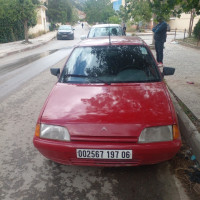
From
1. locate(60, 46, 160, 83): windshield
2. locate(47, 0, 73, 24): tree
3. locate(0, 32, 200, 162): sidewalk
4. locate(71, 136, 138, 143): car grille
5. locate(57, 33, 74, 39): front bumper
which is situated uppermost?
locate(47, 0, 73, 24): tree

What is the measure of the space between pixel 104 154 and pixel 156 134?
1.95ft

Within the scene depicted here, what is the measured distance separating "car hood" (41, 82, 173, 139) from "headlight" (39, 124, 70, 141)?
5cm

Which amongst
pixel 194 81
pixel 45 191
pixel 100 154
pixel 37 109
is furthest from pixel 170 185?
pixel 194 81

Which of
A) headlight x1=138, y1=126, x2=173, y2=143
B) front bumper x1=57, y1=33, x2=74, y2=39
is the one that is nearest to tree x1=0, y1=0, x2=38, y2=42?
front bumper x1=57, y1=33, x2=74, y2=39

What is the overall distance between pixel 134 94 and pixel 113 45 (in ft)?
4.04

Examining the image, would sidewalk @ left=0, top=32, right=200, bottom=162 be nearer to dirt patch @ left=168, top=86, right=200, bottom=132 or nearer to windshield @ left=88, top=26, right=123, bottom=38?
dirt patch @ left=168, top=86, right=200, bottom=132

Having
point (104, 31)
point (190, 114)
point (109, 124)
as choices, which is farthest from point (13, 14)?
point (109, 124)

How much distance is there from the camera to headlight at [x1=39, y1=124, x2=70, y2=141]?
247cm

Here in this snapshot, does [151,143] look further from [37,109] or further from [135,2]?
[135,2]

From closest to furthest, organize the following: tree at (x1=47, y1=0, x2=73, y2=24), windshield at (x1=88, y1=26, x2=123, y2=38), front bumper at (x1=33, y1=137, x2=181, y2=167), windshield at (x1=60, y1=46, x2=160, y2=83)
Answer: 1. front bumper at (x1=33, y1=137, x2=181, y2=167)
2. windshield at (x1=60, y1=46, x2=160, y2=83)
3. windshield at (x1=88, y1=26, x2=123, y2=38)
4. tree at (x1=47, y1=0, x2=73, y2=24)

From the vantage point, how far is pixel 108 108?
264cm

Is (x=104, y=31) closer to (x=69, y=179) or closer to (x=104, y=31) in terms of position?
(x=104, y=31)

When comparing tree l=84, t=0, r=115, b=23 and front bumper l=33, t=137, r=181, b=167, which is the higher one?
tree l=84, t=0, r=115, b=23

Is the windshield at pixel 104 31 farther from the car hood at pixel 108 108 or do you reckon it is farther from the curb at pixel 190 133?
the car hood at pixel 108 108
